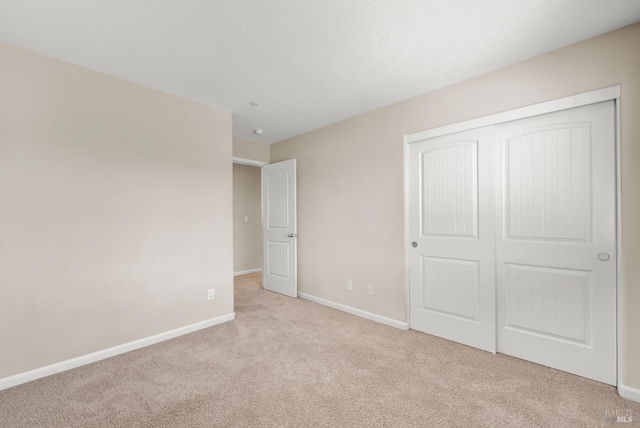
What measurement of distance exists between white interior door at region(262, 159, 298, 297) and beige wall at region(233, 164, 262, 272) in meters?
1.46

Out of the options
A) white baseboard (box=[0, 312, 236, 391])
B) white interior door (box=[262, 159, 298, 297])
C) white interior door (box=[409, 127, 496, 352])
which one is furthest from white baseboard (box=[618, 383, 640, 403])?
white baseboard (box=[0, 312, 236, 391])

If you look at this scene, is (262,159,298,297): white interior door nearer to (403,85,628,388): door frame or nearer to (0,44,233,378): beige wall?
(0,44,233,378): beige wall

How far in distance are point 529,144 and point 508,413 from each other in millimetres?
1985

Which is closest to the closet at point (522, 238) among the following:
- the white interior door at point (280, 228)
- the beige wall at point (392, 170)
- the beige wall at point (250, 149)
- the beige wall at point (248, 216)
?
the beige wall at point (392, 170)

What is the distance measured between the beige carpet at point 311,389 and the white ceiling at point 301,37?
8.13 ft

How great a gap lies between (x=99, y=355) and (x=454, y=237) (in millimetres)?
3362

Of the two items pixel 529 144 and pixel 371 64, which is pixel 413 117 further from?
pixel 529 144

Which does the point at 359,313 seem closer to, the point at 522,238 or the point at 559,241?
the point at 522,238

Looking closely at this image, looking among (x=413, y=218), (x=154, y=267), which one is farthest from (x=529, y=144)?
(x=154, y=267)

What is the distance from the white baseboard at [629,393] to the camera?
1863mm

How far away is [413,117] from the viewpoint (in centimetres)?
303

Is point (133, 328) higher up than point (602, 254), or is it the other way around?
point (602, 254)

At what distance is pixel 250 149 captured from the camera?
15.0 feet

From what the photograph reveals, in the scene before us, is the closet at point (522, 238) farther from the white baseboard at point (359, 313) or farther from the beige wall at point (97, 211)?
the beige wall at point (97, 211)
